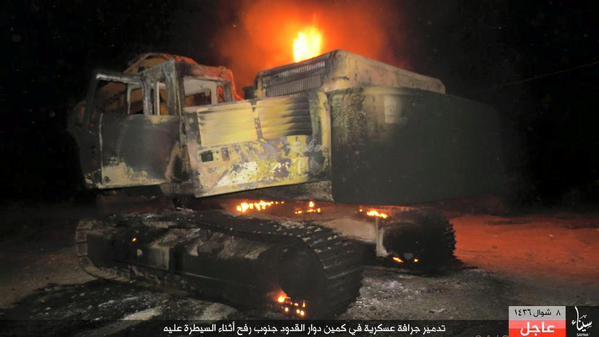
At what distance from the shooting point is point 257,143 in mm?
4207

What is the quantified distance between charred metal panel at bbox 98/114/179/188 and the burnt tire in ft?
9.95

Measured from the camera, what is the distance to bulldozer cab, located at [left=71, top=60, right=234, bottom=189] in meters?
4.70

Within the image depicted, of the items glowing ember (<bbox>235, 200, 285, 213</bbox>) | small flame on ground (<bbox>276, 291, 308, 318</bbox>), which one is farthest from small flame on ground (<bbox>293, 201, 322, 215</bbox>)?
small flame on ground (<bbox>276, 291, 308, 318</bbox>)

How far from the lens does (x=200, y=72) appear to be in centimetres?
502

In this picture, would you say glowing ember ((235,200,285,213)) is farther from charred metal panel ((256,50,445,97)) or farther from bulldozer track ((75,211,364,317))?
charred metal panel ((256,50,445,97))

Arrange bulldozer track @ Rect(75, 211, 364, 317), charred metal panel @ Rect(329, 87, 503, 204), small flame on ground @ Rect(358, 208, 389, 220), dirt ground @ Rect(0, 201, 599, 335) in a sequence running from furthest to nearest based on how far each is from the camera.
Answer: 1. small flame on ground @ Rect(358, 208, 389, 220)
2. dirt ground @ Rect(0, 201, 599, 335)
3. charred metal panel @ Rect(329, 87, 503, 204)
4. bulldozer track @ Rect(75, 211, 364, 317)

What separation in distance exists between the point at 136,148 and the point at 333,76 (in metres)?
2.40

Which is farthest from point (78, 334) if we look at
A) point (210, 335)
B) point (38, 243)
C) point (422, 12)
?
point (422, 12)

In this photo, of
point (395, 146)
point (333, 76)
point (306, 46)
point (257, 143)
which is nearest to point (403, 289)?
point (395, 146)

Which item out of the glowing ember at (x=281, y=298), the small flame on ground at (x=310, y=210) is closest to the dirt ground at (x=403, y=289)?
the glowing ember at (x=281, y=298)

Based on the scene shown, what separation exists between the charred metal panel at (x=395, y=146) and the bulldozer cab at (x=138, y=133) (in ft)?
5.93

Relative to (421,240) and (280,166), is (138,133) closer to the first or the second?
(280,166)

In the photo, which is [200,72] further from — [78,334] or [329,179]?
[78,334]

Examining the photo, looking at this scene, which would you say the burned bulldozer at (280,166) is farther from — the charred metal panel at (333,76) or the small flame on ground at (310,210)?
the small flame on ground at (310,210)
